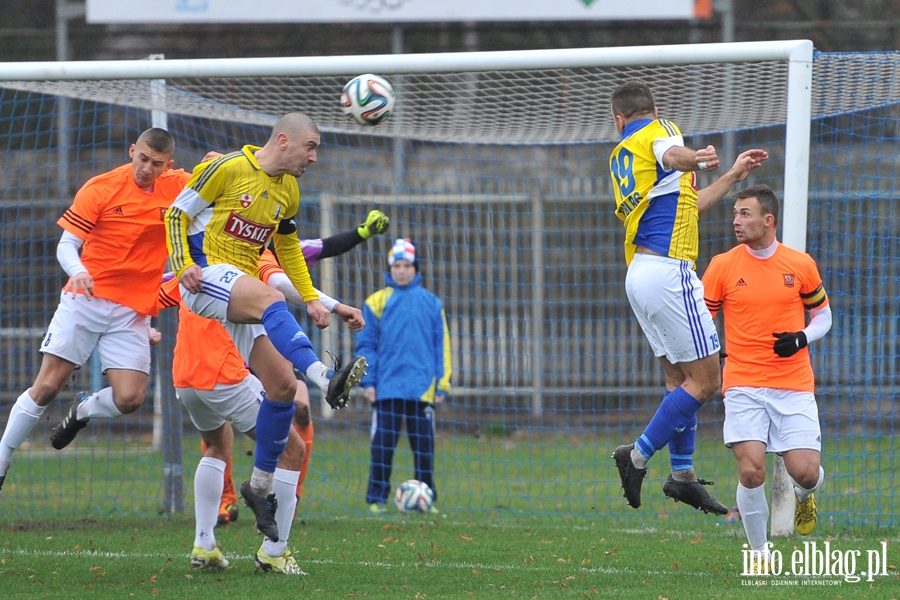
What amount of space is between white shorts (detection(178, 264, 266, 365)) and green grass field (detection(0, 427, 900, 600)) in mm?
1361

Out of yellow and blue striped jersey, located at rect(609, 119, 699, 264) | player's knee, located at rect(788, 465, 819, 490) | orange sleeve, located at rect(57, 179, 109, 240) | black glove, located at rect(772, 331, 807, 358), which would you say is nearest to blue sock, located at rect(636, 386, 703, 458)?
black glove, located at rect(772, 331, 807, 358)

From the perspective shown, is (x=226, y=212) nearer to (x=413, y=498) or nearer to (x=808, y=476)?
(x=808, y=476)

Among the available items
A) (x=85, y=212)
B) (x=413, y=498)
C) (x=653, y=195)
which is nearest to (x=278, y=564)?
(x=85, y=212)

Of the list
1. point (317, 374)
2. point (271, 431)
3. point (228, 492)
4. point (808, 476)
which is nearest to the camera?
point (317, 374)

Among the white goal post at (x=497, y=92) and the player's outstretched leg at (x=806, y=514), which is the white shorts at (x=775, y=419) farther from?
the white goal post at (x=497, y=92)

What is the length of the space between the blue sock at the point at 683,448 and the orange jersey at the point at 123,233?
3.49 m

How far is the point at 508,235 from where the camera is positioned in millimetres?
14891

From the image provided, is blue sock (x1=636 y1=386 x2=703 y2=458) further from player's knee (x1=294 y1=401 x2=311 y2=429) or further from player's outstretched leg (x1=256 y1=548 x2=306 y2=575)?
player's knee (x1=294 y1=401 x2=311 y2=429)

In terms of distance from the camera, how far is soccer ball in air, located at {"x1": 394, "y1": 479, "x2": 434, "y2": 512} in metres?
8.97

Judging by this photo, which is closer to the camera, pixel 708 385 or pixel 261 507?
pixel 261 507

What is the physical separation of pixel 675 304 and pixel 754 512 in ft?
4.07

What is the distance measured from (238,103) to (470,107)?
7.18 ft

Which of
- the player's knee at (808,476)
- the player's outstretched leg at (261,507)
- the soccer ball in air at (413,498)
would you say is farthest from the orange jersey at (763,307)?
the soccer ball in air at (413,498)

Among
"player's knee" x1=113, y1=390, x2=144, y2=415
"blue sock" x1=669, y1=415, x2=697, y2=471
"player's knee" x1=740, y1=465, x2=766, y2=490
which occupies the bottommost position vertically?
"player's knee" x1=740, y1=465, x2=766, y2=490
